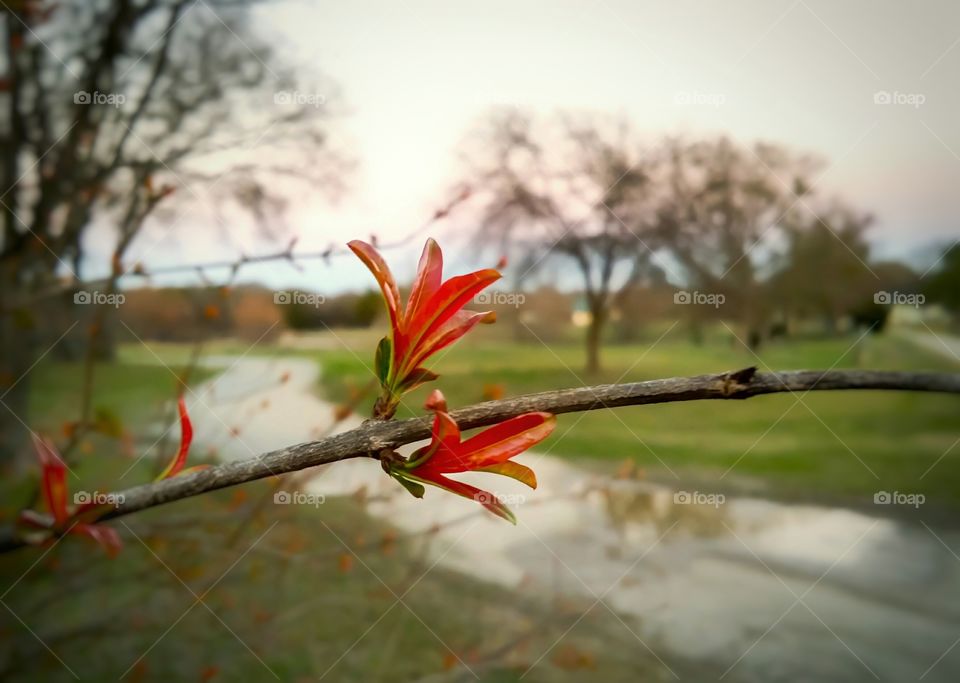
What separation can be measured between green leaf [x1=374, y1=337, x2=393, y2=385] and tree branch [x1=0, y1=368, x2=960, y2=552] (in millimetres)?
13

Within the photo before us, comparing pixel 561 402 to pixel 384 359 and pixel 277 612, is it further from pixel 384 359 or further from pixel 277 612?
pixel 277 612

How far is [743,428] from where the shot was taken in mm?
961

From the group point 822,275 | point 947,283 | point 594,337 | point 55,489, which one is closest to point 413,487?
point 55,489

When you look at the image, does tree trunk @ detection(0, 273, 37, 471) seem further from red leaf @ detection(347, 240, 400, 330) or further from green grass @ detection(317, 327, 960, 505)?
red leaf @ detection(347, 240, 400, 330)

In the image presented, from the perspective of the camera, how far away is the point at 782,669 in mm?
843

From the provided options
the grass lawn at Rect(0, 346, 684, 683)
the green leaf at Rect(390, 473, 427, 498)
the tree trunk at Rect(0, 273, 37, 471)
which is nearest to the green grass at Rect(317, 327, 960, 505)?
the grass lawn at Rect(0, 346, 684, 683)

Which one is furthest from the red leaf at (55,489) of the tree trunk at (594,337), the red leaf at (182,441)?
the tree trunk at (594,337)

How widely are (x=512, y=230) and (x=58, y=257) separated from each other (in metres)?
0.75

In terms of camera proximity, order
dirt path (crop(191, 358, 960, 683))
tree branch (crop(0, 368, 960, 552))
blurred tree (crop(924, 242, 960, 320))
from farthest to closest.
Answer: blurred tree (crop(924, 242, 960, 320)) → dirt path (crop(191, 358, 960, 683)) → tree branch (crop(0, 368, 960, 552))

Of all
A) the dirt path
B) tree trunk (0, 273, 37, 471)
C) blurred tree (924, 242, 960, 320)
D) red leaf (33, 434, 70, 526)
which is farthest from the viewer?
tree trunk (0, 273, 37, 471)

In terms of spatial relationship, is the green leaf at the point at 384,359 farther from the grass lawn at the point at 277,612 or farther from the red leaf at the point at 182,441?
the grass lawn at the point at 277,612

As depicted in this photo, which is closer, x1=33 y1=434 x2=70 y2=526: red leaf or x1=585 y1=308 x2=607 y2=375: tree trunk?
x1=33 y1=434 x2=70 y2=526: red leaf

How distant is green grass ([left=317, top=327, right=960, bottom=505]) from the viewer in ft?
3.12

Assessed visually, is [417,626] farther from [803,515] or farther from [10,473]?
[10,473]
